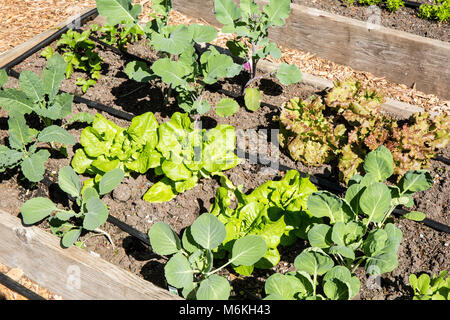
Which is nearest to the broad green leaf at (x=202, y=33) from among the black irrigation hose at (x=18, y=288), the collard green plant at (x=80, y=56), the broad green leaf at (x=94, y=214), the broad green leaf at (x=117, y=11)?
the broad green leaf at (x=117, y=11)

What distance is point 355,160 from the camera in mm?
2621

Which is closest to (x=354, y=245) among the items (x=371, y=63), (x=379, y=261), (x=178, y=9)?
(x=379, y=261)

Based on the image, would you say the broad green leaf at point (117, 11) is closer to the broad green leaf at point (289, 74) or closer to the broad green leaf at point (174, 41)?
the broad green leaf at point (174, 41)

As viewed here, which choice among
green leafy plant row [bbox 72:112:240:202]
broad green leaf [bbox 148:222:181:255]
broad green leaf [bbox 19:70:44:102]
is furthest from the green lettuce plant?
broad green leaf [bbox 19:70:44:102]

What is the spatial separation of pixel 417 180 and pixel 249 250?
89 centimetres

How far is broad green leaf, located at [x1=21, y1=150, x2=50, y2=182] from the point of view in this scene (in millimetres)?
2432

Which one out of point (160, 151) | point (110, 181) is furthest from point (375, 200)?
point (110, 181)

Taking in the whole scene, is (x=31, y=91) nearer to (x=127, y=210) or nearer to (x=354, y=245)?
(x=127, y=210)

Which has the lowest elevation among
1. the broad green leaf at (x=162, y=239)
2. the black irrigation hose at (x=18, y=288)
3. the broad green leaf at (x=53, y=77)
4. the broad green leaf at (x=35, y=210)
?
the black irrigation hose at (x=18, y=288)

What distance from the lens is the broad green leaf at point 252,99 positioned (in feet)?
10.1

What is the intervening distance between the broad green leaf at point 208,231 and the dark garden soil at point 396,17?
2503 millimetres

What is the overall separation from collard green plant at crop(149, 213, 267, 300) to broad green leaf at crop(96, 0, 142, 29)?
4.53ft

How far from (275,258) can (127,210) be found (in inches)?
36.4

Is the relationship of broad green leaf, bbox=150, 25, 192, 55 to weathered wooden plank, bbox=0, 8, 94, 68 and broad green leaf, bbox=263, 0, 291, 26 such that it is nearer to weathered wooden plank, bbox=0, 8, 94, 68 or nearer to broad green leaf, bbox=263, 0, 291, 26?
broad green leaf, bbox=263, 0, 291, 26
